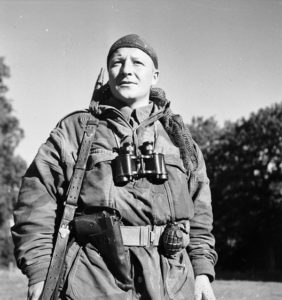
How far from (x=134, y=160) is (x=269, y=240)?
3846cm

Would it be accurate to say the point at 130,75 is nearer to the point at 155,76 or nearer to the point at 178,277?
the point at 155,76

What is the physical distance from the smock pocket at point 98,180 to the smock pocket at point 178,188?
0.43 m

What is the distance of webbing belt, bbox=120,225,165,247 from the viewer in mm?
3047

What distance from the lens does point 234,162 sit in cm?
4200

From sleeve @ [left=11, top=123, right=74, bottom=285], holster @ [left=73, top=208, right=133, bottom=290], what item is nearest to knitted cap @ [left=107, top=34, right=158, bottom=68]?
sleeve @ [left=11, top=123, right=74, bottom=285]

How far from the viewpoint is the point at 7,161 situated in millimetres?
29797

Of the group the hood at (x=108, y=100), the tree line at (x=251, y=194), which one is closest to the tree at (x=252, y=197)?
the tree line at (x=251, y=194)

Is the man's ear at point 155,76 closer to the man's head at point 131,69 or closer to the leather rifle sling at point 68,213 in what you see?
the man's head at point 131,69

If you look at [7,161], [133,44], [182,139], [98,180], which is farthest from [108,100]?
[7,161]

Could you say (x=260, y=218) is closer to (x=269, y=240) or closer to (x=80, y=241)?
(x=269, y=240)

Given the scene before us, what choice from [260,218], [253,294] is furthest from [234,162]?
[253,294]

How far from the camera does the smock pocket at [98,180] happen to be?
3.07 meters

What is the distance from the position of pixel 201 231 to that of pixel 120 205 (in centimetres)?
79

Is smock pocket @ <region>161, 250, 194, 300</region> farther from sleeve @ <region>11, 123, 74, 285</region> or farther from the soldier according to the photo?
sleeve @ <region>11, 123, 74, 285</region>
